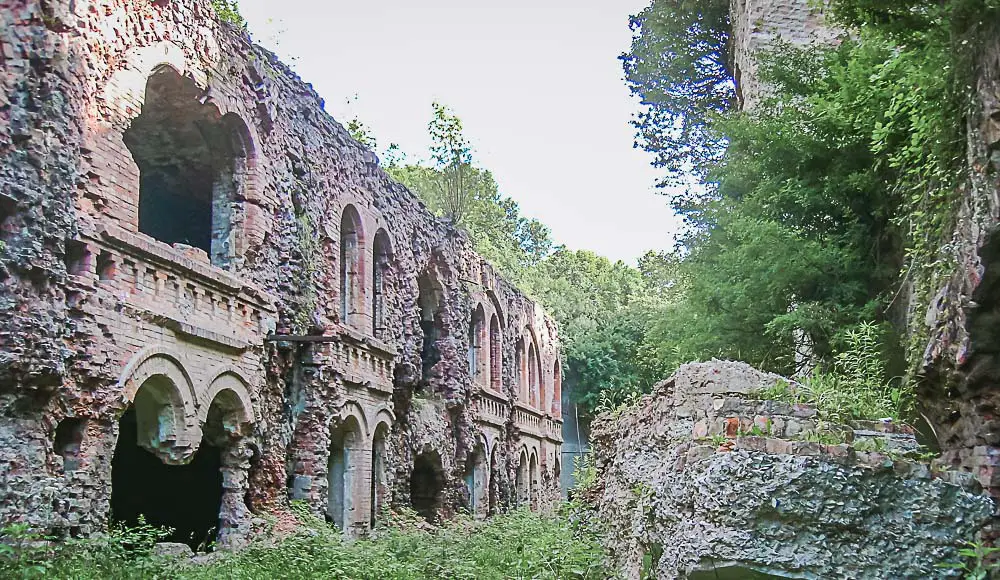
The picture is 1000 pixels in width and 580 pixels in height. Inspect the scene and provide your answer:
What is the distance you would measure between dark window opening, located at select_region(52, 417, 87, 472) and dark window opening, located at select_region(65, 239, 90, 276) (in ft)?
4.54

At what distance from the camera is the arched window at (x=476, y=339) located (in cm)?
2405

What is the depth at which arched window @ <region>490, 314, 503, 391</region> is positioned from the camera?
25281 mm

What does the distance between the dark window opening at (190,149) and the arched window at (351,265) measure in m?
2.27

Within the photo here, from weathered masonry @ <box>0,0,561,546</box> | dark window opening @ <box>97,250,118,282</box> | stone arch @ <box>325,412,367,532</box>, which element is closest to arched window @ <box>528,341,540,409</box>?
weathered masonry @ <box>0,0,561,546</box>

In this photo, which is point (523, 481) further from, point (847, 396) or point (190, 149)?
point (847, 396)

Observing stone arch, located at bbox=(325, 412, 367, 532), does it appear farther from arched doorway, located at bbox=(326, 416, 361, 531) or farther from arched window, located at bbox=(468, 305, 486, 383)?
arched window, located at bbox=(468, 305, 486, 383)

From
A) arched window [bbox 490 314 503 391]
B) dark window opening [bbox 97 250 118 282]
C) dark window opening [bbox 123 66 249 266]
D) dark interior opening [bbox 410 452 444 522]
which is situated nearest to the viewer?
dark window opening [bbox 97 250 118 282]

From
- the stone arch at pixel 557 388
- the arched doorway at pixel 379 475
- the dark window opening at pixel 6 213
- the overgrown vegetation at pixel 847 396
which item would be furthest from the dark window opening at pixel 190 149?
the stone arch at pixel 557 388

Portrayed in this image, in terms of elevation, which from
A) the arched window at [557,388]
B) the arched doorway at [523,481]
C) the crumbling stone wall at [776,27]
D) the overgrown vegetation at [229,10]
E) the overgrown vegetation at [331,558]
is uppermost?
the overgrown vegetation at [229,10]

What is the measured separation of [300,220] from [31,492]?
20.9ft

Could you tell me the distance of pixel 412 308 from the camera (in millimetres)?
17844

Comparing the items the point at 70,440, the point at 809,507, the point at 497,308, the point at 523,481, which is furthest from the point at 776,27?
the point at 523,481

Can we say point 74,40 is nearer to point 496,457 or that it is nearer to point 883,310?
point 883,310

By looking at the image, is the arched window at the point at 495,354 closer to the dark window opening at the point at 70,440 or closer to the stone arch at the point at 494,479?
the stone arch at the point at 494,479
